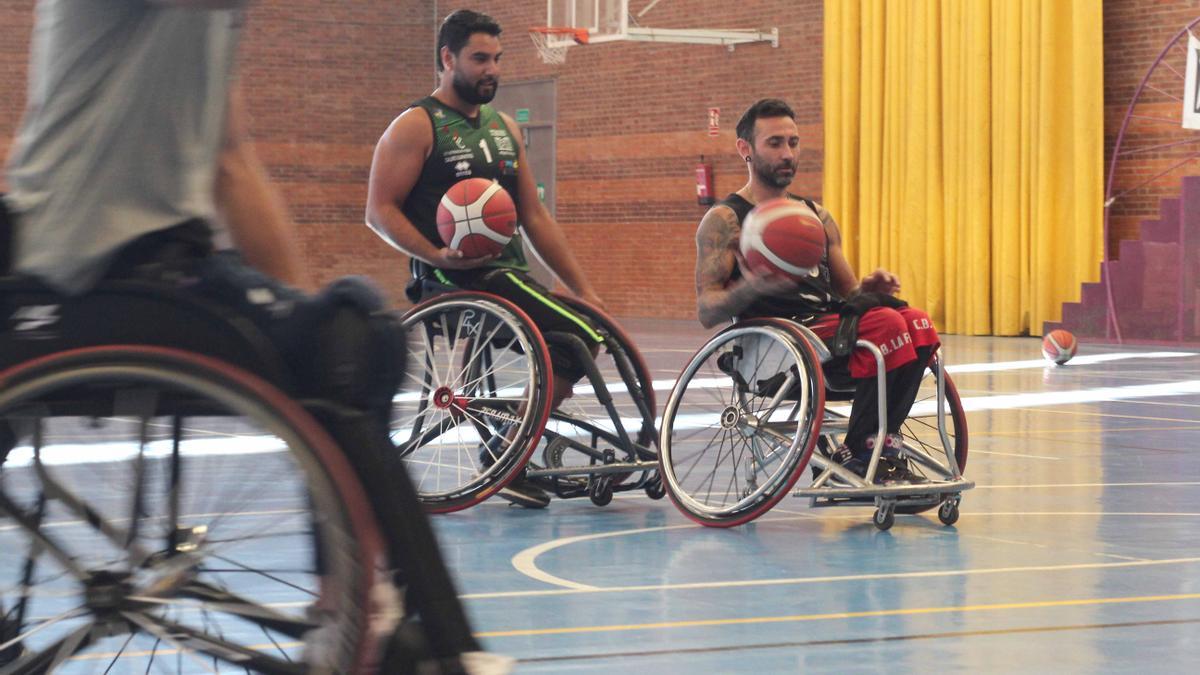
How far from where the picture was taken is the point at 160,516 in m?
2.17

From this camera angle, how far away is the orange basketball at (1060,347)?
11.1 m

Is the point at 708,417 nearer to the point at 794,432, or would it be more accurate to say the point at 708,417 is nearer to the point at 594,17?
the point at 794,432

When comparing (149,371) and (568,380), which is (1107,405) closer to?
(568,380)

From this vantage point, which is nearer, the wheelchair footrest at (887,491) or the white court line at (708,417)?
the white court line at (708,417)

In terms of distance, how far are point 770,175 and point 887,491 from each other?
1036mm

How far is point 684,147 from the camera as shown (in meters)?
17.3

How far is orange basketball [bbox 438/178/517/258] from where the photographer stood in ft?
16.1

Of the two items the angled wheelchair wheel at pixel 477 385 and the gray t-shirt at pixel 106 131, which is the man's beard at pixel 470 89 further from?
the gray t-shirt at pixel 106 131

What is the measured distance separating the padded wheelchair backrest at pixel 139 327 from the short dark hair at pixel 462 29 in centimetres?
308

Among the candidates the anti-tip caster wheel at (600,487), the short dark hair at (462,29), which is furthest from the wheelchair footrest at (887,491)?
the short dark hair at (462,29)

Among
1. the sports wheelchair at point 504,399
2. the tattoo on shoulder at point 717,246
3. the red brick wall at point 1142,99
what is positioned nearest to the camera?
the sports wheelchair at point 504,399

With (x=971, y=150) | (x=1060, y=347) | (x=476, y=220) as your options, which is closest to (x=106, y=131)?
(x=476, y=220)

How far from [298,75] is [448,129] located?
15.0 meters

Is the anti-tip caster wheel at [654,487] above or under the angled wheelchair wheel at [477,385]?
under
